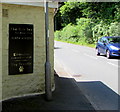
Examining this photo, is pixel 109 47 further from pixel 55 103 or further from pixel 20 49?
pixel 55 103

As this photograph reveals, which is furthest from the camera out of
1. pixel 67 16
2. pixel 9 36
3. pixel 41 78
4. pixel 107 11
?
pixel 67 16

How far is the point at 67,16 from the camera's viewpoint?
52.0 meters

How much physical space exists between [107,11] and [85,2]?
4359mm

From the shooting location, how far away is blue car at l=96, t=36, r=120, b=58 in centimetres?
1689

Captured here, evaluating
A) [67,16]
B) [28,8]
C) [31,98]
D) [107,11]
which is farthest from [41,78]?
[67,16]

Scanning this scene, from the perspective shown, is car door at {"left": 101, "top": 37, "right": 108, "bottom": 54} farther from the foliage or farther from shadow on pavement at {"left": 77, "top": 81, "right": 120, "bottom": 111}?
shadow on pavement at {"left": 77, "top": 81, "right": 120, "bottom": 111}

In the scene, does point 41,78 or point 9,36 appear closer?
point 9,36

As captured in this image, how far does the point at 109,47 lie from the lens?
1719 centimetres

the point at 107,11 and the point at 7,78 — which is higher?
the point at 107,11

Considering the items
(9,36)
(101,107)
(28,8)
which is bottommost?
(101,107)

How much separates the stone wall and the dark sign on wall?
0.11 m

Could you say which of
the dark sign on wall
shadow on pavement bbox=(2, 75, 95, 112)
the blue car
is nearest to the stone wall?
the dark sign on wall

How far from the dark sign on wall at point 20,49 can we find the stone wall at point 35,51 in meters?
0.11

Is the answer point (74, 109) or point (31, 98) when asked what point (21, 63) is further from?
point (74, 109)
